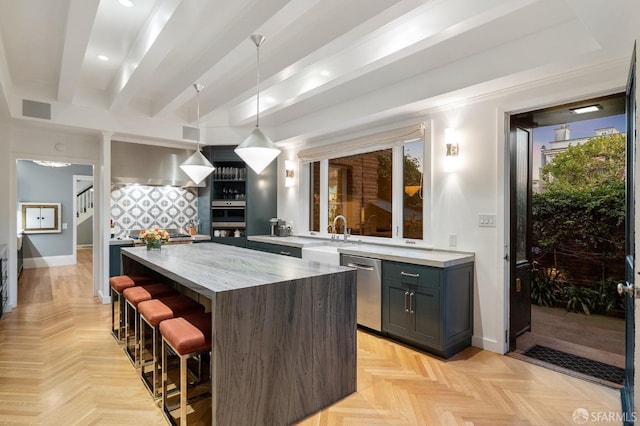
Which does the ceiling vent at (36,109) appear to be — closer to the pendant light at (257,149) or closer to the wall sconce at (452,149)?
the pendant light at (257,149)

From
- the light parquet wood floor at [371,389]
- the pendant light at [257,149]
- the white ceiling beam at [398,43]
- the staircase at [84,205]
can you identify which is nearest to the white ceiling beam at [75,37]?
the pendant light at [257,149]

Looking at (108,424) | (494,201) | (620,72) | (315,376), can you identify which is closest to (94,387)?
(108,424)

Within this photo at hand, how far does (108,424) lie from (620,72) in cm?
424

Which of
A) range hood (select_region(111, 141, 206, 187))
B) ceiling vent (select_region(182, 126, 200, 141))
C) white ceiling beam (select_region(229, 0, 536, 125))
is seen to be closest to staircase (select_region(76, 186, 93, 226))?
range hood (select_region(111, 141, 206, 187))

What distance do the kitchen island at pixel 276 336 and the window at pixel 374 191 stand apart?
190 centimetres

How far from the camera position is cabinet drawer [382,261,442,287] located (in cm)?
308

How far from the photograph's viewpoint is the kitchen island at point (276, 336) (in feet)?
6.24

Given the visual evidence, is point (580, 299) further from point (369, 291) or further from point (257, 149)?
point (257, 149)

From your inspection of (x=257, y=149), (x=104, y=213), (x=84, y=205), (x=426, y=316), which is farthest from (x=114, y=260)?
(x=84, y=205)

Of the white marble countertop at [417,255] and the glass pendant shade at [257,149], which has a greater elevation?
the glass pendant shade at [257,149]

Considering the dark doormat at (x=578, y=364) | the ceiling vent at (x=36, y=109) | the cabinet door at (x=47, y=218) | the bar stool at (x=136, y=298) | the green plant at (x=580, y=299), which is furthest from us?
the cabinet door at (x=47, y=218)

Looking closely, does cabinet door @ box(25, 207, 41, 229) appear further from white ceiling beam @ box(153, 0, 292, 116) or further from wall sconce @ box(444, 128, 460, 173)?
wall sconce @ box(444, 128, 460, 173)

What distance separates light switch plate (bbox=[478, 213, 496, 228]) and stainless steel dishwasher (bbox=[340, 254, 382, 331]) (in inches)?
41.1

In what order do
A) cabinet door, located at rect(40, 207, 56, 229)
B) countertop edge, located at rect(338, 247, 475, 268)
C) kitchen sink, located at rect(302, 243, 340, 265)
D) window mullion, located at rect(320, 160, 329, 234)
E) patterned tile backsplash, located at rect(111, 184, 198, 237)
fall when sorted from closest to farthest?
countertop edge, located at rect(338, 247, 475, 268) → kitchen sink, located at rect(302, 243, 340, 265) → window mullion, located at rect(320, 160, 329, 234) → patterned tile backsplash, located at rect(111, 184, 198, 237) → cabinet door, located at rect(40, 207, 56, 229)
